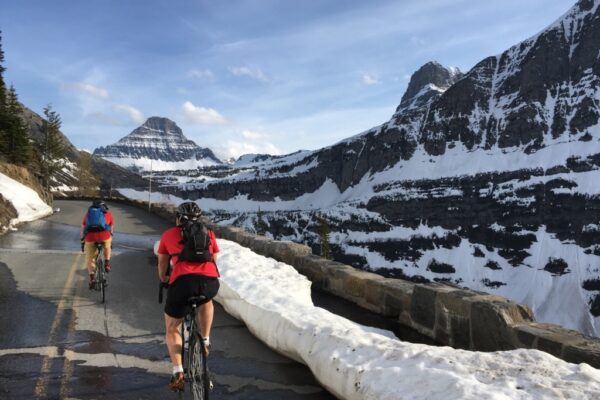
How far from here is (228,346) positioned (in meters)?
6.88

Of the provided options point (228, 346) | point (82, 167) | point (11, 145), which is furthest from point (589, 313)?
point (228, 346)

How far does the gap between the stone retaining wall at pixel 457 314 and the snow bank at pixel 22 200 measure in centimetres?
2112

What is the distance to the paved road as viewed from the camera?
5336 millimetres

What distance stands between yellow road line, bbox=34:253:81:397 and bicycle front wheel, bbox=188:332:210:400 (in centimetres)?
174

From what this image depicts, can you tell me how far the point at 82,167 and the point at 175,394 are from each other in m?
81.9

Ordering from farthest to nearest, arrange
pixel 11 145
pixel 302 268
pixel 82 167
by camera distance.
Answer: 1. pixel 82 167
2. pixel 11 145
3. pixel 302 268

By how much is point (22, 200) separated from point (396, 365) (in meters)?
29.8

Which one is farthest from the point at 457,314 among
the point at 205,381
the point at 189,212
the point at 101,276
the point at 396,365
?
the point at 101,276

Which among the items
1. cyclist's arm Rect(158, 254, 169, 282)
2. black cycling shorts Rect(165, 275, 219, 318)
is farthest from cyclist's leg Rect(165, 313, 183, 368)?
cyclist's arm Rect(158, 254, 169, 282)

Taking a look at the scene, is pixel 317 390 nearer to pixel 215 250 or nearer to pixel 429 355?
pixel 429 355

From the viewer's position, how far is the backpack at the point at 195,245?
187 inches

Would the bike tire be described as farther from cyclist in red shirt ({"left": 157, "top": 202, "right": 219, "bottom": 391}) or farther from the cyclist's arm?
the cyclist's arm

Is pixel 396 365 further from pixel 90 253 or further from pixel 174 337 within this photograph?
pixel 90 253

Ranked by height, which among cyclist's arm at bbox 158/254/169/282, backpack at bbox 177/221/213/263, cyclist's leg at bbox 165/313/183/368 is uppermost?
backpack at bbox 177/221/213/263
